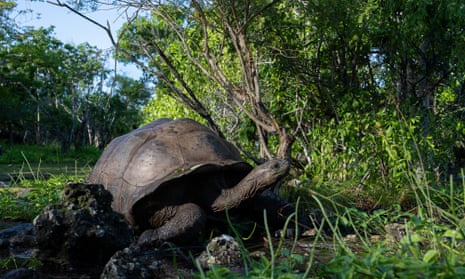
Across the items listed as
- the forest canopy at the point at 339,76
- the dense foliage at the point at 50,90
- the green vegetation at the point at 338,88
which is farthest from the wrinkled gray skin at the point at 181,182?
the dense foliage at the point at 50,90

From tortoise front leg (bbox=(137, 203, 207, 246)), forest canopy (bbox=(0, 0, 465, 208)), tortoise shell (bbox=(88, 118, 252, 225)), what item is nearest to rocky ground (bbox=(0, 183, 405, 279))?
tortoise front leg (bbox=(137, 203, 207, 246))

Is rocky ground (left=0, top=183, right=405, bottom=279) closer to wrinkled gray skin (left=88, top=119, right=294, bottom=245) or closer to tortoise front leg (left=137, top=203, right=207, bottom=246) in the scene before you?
tortoise front leg (left=137, top=203, right=207, bottom=246)

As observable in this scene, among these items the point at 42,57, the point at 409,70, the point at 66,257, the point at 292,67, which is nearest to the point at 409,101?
the point at 409,70

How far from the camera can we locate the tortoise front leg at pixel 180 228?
379cm

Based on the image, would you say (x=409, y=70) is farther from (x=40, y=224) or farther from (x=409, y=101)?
(x=40, y=224)

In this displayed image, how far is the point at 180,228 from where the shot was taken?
12.4 ft

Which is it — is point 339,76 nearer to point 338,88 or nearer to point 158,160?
point 338,88

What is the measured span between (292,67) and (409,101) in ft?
4.68

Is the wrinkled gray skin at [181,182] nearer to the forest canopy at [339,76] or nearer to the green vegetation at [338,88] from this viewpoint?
the green vegetation at [338,88]

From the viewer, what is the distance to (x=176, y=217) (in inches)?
154

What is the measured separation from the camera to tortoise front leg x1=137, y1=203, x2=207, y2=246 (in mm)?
3795

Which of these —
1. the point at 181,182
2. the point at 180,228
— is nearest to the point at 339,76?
the point at 181,182

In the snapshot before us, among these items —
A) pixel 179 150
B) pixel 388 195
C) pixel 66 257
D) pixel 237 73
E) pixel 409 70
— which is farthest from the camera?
pixel 237 73

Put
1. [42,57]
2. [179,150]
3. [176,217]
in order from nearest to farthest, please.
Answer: [176,217]
[179,150]
[42,57]
